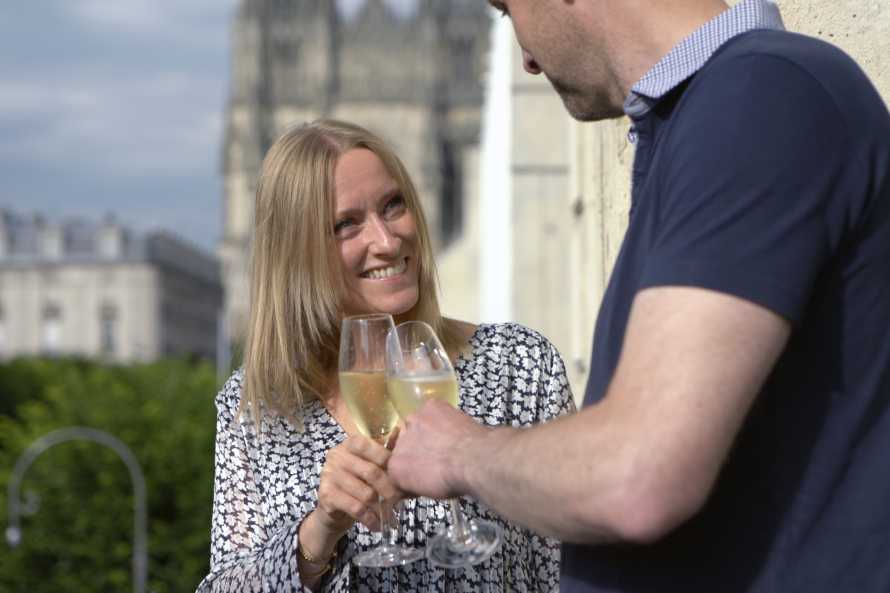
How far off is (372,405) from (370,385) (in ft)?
0.08

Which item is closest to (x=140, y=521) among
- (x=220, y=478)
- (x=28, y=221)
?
(x=220, y=478)

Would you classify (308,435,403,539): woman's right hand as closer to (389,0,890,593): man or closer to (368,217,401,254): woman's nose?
(389,0,890,593): man

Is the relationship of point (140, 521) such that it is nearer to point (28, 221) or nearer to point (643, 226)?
point (643, 226)

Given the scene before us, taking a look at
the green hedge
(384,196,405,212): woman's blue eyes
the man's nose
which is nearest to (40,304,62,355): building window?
the green hedge

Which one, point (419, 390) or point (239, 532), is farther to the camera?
point (239, 532)

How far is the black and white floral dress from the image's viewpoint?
6.34 ft

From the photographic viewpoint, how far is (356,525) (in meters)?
1.99

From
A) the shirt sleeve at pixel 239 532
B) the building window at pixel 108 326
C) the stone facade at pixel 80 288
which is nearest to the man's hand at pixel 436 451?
the shirt sleeve at pixel 239 532

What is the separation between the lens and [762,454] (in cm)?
115

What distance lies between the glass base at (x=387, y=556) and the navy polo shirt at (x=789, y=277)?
1.99 feet

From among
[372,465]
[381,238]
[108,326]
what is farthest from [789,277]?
[108,326]

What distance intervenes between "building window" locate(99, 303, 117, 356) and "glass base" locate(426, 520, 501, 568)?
8301 centimetres

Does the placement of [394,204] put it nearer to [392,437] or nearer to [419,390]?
[392,437]

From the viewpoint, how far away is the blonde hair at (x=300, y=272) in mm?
2045
